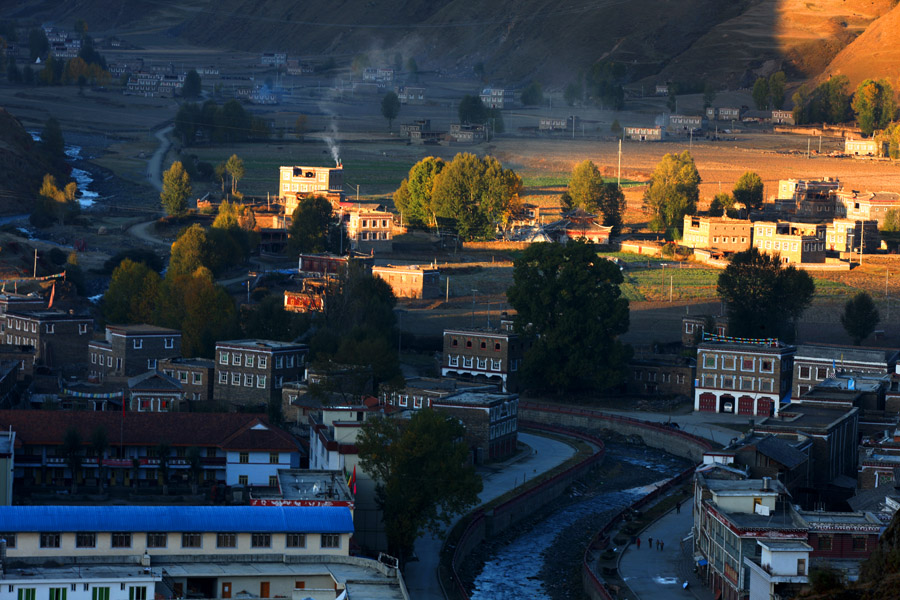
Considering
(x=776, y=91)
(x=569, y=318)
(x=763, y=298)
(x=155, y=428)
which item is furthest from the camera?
(x=776, y=91)

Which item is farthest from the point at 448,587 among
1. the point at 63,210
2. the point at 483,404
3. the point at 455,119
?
the point at 455,119

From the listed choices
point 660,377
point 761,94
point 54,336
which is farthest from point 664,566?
point 761,94

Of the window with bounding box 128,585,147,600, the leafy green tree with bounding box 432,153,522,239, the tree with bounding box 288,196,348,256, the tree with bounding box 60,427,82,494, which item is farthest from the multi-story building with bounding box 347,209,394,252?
the window with bounding box 128,585,147,600

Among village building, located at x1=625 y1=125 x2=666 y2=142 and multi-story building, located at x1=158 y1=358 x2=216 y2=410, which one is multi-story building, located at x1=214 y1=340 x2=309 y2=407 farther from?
village building, located at x1=625 y1=125 x2=666 y2=142

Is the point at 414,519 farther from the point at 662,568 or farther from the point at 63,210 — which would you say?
the point at 63,210

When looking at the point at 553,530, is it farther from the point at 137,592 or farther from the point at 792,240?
the point at 792,240

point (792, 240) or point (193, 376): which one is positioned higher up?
point (792, 240)

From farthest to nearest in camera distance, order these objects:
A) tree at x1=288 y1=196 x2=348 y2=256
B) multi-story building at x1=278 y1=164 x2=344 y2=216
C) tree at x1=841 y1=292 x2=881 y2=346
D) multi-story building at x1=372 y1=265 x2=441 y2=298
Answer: multi-story building at x1=278 y1=164 x2=344 y2=216
tree at x1=288 y1=196 x2=348 y2=256
multi-story building at x1=372 y1=265 x2=441 y2=298
tree at x1=841 y1=292 x2=881 y2=346

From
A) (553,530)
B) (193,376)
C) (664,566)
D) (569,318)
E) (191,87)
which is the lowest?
(553,530)
